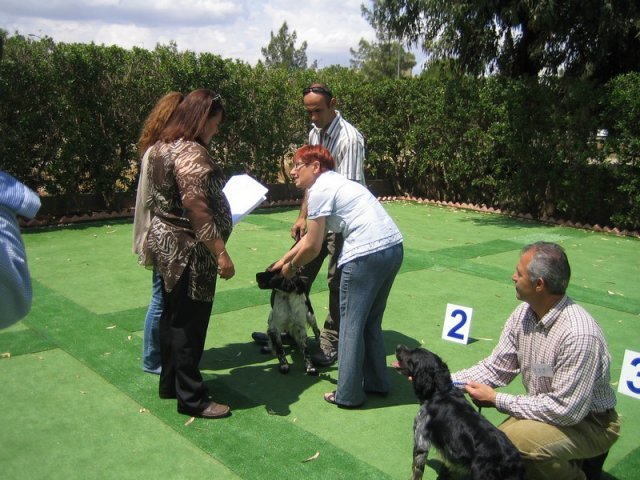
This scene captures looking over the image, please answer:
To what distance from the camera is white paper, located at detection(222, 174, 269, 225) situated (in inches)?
172

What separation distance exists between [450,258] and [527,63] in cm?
670

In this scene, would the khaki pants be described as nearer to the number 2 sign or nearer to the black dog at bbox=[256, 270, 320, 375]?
the number 2 sign

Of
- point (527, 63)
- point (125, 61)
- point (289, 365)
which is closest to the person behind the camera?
point (289, 365)

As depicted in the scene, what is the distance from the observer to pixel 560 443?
2.91 metres

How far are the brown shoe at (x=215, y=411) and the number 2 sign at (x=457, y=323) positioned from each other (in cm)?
187

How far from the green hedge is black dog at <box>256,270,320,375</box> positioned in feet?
22.2

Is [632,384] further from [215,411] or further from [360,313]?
[215,411]

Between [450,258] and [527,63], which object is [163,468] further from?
[527,63]

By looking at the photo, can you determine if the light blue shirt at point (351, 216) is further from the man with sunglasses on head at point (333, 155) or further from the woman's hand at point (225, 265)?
the man with sunglasses on head at point (333, 155)

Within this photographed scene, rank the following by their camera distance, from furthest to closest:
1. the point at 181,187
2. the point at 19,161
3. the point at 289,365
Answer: the point at 19,161 < the point at 289,365 < the point at 181,187

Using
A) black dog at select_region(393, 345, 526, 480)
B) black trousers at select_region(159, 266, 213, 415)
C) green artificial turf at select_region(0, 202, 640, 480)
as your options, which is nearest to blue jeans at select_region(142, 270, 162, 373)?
green artificial turf at select_region(0, 202, 640, 480)

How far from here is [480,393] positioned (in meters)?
3.13

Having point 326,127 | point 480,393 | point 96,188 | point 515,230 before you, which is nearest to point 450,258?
point 515,230

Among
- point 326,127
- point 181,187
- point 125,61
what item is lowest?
point 181,187
